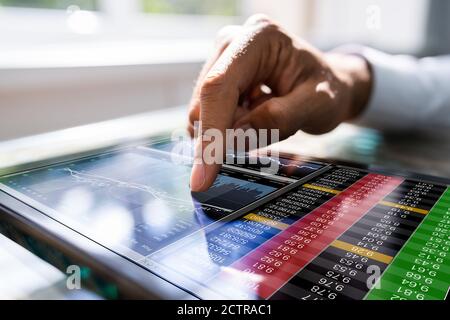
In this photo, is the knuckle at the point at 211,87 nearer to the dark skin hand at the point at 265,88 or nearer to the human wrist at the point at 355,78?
the dark skin hand at the point at 265,88

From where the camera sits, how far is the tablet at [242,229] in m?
0.31

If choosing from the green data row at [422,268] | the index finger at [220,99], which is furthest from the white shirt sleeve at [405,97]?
the green data row at [422,268]

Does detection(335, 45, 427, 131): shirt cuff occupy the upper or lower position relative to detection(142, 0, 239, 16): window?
lower

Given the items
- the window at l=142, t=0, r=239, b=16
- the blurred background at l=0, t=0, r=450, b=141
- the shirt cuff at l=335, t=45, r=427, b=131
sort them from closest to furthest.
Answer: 1. the shirt cuff at l=335, t=45, r=427, b=131
2. the blurred background at l=0, t=0, r=450, b=141
3. the window at l=142, t=0, r=239, b=16

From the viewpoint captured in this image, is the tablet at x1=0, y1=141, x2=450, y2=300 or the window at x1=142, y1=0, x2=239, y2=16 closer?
the tablet at x1=0, y1=141, x2=450, y2=300

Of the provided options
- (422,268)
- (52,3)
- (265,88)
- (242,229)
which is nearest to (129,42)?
(52,3)

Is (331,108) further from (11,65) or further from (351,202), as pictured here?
(11,65)

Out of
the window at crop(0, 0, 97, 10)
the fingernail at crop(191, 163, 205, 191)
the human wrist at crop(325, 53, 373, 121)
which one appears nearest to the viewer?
the fingernail at crop(191, 163, 205, 191)

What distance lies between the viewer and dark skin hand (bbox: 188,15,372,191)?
0.55 meters

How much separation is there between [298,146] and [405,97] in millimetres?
366

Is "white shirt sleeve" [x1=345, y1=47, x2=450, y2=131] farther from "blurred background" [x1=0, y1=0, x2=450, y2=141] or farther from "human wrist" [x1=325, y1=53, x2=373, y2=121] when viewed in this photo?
"blurred background" [x1=0, y1=0, x2=450, y2=141]

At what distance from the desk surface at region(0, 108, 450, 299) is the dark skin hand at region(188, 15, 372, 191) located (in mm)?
85

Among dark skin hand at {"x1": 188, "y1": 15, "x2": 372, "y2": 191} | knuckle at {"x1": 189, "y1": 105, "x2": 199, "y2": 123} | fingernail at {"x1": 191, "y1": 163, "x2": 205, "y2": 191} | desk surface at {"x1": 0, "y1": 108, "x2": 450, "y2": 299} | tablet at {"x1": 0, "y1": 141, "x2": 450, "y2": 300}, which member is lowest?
desk surface at {"x1": 0, "y1": 108, "x2": 450, "y2": 299}

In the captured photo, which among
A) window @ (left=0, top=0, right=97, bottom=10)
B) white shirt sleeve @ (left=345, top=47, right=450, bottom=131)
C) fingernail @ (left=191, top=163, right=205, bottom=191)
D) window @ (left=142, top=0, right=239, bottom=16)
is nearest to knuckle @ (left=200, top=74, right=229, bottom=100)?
fingernail @ (left=191, top=163, right=205, bottom=191)
